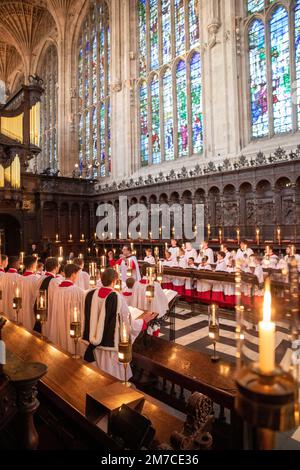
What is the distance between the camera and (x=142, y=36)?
60.2 ft

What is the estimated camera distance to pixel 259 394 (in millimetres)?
832

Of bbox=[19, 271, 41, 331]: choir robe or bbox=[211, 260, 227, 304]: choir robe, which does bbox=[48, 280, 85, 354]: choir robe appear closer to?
bbox=[19, 271, 41, 331]: choir robe

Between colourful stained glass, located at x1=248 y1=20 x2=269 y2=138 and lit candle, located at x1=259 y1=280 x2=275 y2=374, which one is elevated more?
colourful stained glass, located at x1=248 y1=20 x2=269 y2=138

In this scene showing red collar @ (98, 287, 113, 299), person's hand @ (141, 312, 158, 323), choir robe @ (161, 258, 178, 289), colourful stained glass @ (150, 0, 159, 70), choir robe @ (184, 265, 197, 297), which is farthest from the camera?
colourful stained glass @ (150, 0, 159, 70)

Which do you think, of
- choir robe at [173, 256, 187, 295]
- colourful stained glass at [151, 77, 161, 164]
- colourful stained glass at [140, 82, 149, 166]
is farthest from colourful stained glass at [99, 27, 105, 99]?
choir robe at [173, 256, 187, 295]

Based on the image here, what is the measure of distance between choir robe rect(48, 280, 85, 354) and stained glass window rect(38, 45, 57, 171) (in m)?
23.8

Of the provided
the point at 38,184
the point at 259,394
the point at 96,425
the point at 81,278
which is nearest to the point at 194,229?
the point at 81,278

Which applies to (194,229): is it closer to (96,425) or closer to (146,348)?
(146,348)

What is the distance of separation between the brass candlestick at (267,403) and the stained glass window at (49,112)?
2774cm

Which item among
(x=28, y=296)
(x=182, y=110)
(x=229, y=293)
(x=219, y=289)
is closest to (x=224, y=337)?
(x=229, y=293)

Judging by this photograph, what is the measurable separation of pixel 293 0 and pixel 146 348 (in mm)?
14246

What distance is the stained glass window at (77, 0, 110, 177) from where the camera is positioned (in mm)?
21281

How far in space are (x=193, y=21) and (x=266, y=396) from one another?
18.4 meters

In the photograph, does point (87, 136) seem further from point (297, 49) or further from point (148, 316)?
point (148, 316)
